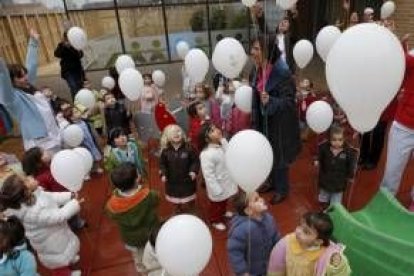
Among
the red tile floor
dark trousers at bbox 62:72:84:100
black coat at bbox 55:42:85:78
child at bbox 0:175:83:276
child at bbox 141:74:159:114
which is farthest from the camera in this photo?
dark trousers at bbox 62:72:84:100

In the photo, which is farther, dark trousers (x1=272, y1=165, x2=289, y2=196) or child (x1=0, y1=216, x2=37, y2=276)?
dark trousers (x1=272, y1=165, x2=289, y2=196)

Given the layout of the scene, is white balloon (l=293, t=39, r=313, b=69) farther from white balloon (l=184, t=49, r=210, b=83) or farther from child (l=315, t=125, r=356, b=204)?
child (l=315, t=125, r=356, b=204)

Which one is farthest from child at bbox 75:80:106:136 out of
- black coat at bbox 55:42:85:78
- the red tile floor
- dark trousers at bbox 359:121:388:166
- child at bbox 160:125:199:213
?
dark trousers at bbox 359:121:388:166

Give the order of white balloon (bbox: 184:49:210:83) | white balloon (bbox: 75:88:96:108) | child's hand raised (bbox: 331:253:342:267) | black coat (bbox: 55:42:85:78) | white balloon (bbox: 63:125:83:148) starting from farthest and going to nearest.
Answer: black coat (bbox: 55:42:85:78) → white balloon (bbox: 75:88:96:108) → white balloon (bbox: 184:49:210:83) → white balloon (bbox: 63:125:83:148) → child's hand raised (bbox: 331:253:342:267)

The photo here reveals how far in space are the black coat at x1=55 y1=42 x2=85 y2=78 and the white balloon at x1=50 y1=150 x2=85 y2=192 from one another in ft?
11.3

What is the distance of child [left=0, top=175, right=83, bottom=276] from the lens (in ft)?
7.07

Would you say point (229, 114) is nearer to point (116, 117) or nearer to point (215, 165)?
point (215, 165)

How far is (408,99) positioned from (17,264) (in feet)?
8.82

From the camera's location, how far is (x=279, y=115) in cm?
302

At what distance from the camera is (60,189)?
285 cm

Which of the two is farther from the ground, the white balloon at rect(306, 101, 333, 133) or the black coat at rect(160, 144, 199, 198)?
the white balloon at rect(306, 101, 333, 133)

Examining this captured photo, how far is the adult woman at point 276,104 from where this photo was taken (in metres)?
2.89

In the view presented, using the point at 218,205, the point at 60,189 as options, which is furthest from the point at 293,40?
the point at 60,189

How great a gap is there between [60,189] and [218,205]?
4.12 ft
